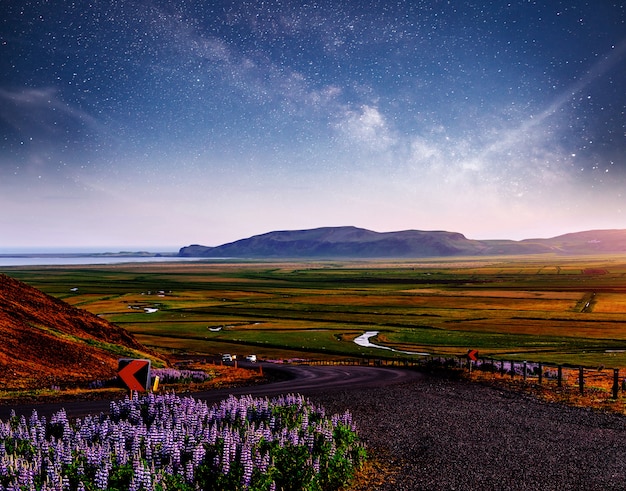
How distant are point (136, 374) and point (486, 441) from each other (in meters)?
11.1

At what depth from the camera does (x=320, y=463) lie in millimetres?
11500

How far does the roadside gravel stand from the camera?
1278 centimetres

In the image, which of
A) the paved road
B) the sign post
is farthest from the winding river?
the sign post

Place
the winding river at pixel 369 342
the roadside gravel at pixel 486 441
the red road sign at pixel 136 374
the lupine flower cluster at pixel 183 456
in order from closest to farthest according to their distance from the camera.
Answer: the lupine flower cluster at pixel 183 456
the roadside gravel at pixel 486 441
the red road sign at pixel 136 374
the winding river at pixel 369 342

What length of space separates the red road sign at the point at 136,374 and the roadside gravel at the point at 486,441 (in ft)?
21.4

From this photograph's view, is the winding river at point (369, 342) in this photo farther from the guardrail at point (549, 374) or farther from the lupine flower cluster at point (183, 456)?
the lupine flower cluster at point (183, 456)

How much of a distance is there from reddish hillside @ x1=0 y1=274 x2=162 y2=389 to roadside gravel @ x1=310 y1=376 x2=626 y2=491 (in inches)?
664

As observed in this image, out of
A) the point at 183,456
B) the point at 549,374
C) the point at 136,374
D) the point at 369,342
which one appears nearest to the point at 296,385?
the point at 549,374

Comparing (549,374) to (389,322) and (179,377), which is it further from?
(389,322)

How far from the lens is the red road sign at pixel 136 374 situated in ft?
44.6

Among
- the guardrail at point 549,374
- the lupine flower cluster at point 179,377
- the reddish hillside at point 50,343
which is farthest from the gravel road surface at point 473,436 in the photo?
the reddish hillside at point 50,343

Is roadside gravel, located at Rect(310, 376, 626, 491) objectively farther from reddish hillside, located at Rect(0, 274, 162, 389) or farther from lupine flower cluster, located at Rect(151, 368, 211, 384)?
reddish hillside, located at Rect(0, 274, 162, 389)

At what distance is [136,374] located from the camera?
13.7 metres

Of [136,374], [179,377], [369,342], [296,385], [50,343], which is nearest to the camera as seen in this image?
[136,374]
